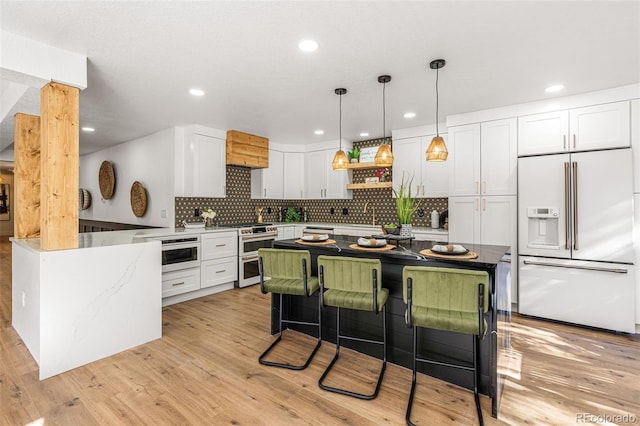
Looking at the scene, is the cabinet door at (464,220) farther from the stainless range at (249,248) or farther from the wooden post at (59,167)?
the wooden post at (59,167)

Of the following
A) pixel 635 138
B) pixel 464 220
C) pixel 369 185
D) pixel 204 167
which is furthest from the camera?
pixel 369 185

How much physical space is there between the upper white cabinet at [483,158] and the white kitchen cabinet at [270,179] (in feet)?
10.2

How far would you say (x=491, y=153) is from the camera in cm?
393

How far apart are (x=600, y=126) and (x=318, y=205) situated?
4.43m

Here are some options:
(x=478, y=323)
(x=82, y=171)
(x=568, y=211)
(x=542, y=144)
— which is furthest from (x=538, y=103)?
(x=82, y=171)

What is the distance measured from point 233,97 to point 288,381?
2.89m

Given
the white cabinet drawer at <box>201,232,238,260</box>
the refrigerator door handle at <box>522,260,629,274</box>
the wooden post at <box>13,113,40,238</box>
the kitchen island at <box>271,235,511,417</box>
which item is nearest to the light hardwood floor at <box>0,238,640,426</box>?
the kitchen island at <box>271,235,511,417</box>

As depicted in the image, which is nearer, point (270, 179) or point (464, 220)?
point (464, 220)

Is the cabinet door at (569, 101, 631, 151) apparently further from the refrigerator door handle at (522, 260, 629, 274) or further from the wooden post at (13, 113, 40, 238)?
the wooden post at (13, 113, 40, 238)

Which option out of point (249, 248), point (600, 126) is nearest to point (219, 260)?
point (249, 248)

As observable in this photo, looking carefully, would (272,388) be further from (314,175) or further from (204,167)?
(314,175)

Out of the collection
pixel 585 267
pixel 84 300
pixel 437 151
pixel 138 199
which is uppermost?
pixel 437 151

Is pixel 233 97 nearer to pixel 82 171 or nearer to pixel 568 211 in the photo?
pixel 568 211

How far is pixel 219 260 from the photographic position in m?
4.66
